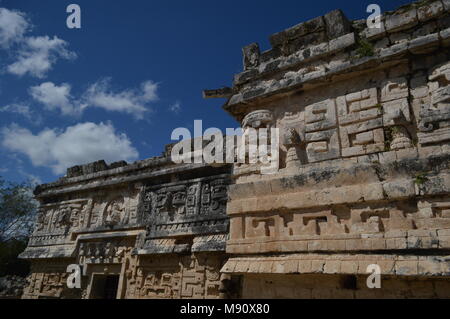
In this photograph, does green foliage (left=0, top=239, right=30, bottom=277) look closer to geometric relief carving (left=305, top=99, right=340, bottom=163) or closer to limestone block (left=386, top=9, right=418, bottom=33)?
geometric relief carving (left=305, top=99, right=340, bottom=163)

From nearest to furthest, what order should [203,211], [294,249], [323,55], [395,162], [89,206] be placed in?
[395,162] < [294,249] < [323,55] < [203,211] < [89,206]

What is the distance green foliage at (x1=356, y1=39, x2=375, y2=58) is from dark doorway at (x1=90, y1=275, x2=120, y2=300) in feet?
23.3

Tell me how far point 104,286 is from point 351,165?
6.97m

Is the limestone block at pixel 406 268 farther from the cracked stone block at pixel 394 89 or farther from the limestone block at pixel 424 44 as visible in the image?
the limestone block at pixel 424 44

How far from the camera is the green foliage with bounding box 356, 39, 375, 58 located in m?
3.93

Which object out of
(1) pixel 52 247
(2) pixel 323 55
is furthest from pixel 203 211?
(1) pixel 52 247

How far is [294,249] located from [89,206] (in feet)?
23.4

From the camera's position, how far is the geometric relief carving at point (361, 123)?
3660mm

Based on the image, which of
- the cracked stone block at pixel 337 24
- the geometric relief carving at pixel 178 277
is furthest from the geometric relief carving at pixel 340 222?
the geometric relief carving at pixel 178 277

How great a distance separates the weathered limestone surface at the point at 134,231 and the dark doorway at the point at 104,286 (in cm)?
2

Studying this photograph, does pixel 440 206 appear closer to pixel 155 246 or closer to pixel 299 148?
pixel 299 148

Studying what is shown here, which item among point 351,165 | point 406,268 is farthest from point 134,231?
point 406,268

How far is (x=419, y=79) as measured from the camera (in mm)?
3621

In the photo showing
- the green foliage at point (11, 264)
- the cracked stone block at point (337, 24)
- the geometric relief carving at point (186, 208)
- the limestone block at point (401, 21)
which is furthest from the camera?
the green foliage at point (11, 264)
